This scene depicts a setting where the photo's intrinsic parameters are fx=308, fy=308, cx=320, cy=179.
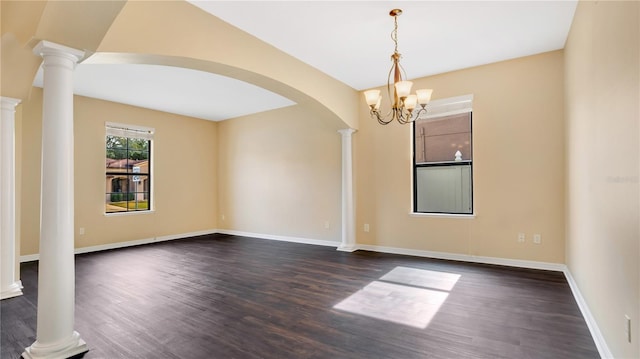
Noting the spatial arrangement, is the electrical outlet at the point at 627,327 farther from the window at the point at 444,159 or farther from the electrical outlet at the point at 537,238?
the window at the point at 444,159

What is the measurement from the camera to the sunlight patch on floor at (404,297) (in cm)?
273

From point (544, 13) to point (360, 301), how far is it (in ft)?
11.2

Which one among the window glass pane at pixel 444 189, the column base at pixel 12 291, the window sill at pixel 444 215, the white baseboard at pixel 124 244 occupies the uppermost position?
the window glass pane at pixel 444 189

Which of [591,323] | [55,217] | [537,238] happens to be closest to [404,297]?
[591,323]

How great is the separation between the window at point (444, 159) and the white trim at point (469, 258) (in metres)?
0.66

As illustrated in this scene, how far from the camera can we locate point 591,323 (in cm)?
242

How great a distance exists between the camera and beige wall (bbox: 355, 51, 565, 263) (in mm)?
3971

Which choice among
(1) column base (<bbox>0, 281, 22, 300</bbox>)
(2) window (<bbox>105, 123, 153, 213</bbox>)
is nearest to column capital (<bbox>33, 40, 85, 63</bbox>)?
(1) column base (<bbox>0, 281, 22, 300</bbox>)

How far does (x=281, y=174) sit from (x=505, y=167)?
13.6 feet

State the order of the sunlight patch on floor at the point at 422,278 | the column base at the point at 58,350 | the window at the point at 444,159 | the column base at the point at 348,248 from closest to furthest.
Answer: the column base at the point at 58,350
the sunlight patch on floor at the point at 422,278
the window at the point at 444,159
the column base at the point at 348,248

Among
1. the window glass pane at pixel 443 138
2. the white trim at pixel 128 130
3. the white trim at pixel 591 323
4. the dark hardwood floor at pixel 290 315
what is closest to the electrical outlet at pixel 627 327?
the white trim at pixel 591 323

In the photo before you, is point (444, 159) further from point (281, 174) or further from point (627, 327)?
point (627, 327)

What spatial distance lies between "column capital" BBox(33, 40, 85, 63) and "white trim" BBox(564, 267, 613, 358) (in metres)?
4.07

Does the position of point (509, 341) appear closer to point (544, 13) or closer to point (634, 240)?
point (634, 240)
